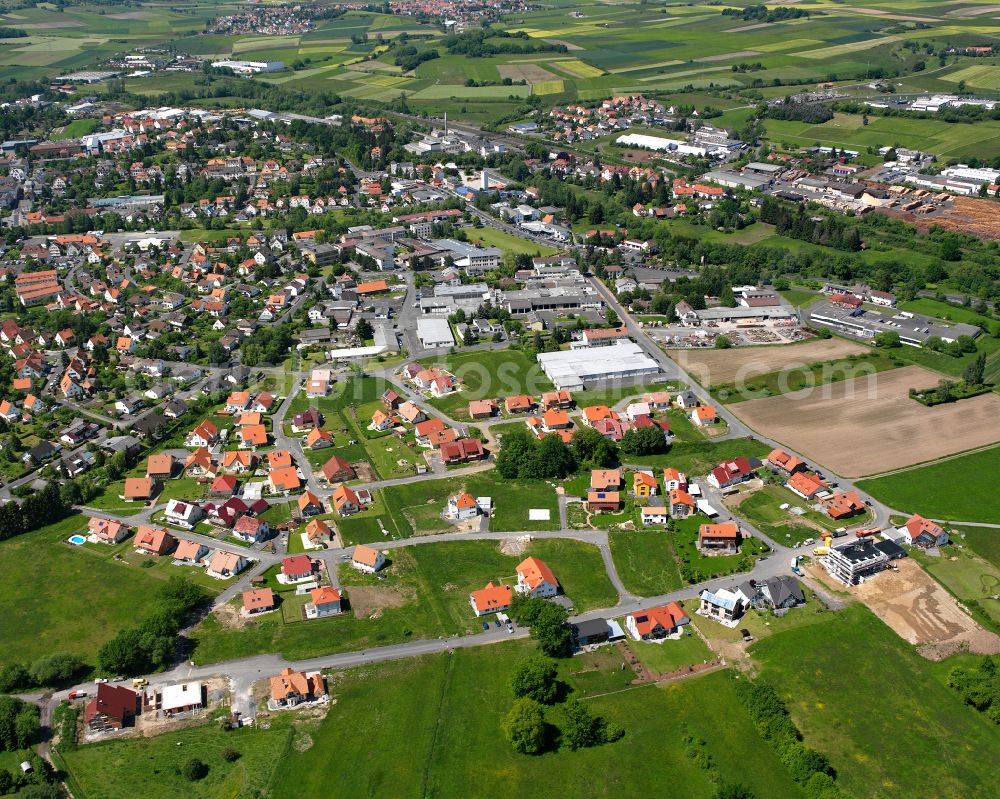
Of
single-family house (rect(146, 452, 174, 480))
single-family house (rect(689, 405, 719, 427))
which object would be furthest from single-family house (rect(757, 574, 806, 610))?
single-family house (rect(146, 452, 174, 480))

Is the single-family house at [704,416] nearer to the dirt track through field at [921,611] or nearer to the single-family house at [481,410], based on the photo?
the single-family house at [481,410]

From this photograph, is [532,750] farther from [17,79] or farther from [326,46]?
[326,46]

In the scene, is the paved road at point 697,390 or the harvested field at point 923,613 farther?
the paved road at point 697,390

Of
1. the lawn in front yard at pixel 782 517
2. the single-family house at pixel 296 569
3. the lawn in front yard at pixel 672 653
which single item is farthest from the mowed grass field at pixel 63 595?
the lawn in front yard at pixel 782 517

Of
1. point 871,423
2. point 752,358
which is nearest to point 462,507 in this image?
point 871,423

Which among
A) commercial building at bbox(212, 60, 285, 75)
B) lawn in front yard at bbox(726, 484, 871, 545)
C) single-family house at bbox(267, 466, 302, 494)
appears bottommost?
lawn in front yard at bbox(726, 484, 871, 545)

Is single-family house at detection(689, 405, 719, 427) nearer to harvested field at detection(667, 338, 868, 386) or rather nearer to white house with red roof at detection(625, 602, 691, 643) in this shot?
harvested field at detection(667, 338, 868, 386)

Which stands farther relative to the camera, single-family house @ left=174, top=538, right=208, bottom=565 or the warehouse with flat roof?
the warehouse with flat roof

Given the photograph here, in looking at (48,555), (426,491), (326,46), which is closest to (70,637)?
(48,555)
